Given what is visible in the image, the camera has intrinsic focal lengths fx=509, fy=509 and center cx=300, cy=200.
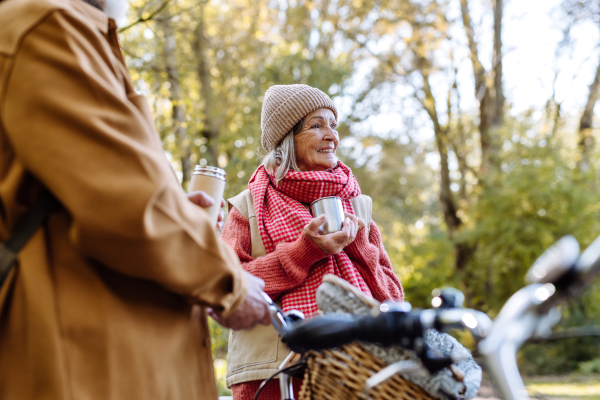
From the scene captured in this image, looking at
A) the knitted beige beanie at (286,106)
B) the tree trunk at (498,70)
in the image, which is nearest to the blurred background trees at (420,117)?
the tree trunk at (498,70)

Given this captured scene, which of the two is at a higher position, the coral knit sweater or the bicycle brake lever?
the coral knit sweater

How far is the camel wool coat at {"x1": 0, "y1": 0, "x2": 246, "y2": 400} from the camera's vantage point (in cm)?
110

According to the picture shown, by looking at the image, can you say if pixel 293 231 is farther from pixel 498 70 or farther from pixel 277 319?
pixel 498 70

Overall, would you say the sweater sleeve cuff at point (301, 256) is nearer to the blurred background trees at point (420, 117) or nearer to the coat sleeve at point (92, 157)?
the coat sleeve at point (92, 157)

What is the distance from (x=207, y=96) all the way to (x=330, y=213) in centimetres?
835

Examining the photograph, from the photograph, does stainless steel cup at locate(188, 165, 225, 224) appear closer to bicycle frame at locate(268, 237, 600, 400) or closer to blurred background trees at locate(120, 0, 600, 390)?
bicycle frame at locate(268, 237, 600, 400)

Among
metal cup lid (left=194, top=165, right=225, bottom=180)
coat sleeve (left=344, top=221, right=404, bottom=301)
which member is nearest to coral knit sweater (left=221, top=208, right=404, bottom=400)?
coat sleeve (left=344, top=221, right=404, bottom=301)

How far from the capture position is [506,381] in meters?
1.04

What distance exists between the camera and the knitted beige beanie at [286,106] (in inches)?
106

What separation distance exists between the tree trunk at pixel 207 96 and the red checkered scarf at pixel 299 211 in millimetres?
6183

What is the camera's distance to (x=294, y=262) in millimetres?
2193

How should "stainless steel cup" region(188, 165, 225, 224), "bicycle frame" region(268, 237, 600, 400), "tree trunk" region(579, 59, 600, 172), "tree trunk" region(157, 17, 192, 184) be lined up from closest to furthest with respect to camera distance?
1. "bicycle frame" region(268, 237, 600, 400)
2. "stainless steel cup" region(188, 165, 225, 224)
3. "tree trunk" region(157, 17, 192, 184)
4. "tree trunk" region(579, 59, 600, 172)

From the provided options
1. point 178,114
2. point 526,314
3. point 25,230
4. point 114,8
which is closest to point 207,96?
point 178,114

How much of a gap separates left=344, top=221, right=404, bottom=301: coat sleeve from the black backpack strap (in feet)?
4.85
